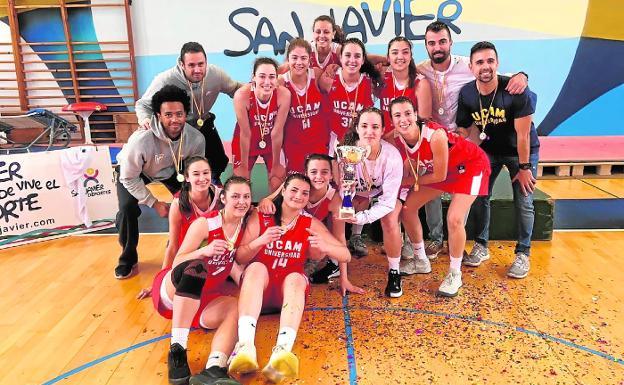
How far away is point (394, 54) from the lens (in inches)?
134

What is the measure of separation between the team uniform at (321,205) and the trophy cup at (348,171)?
12cm

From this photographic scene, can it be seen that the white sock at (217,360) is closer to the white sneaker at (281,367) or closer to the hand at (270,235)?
the white sneaker at (281,367)

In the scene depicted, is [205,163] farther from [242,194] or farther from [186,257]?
[186,257]

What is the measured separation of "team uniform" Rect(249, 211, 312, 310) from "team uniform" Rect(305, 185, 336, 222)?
1.15ft

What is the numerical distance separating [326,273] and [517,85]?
70.4 inches

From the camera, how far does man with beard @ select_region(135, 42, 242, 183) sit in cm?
354

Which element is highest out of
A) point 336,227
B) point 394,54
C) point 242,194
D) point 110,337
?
point 394,54

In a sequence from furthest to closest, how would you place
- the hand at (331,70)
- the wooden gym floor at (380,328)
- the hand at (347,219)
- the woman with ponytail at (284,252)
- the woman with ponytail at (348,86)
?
the hand at (331,70), the woman with ponytail at (348,86), the hand at (347,219), the woman with ponytail at (284,252), the wooden gym floor at (380,328)

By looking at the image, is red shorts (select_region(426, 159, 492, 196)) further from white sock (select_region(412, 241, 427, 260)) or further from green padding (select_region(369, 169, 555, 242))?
green padding (select_region(369, 169, 555, 242))

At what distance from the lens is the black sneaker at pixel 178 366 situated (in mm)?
2387

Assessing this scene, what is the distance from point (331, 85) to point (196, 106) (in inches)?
39.2

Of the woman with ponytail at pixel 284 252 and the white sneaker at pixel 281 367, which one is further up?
the woman with ponytail at pixel 284 252

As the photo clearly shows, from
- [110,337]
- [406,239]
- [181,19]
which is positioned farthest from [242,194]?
[181,19]

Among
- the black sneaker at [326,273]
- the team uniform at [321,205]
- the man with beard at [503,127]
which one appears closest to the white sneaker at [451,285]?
the man with beard at [503,127]
